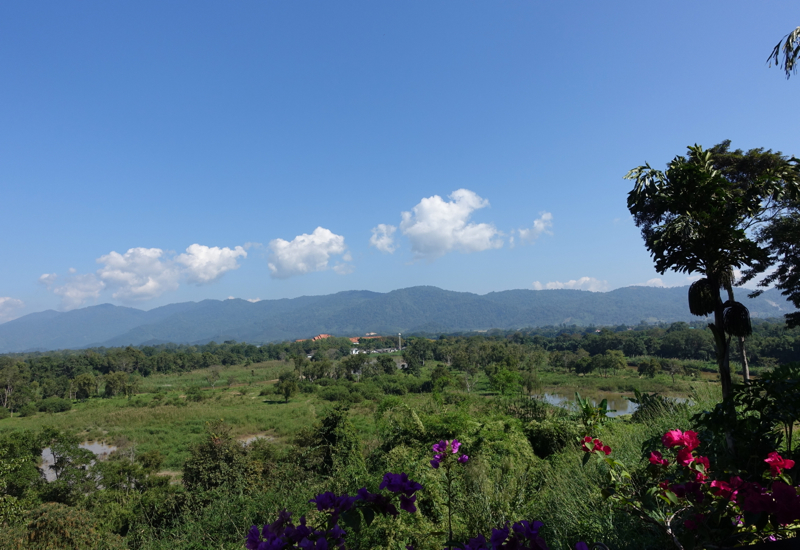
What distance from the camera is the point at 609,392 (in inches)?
1362

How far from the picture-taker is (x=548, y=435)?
25.1ft

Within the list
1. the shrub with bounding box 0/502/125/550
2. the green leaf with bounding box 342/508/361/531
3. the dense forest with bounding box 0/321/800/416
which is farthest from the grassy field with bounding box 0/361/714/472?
the green leaf with bounding box 342/508/361/531

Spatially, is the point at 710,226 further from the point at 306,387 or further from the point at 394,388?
the point at 306,387

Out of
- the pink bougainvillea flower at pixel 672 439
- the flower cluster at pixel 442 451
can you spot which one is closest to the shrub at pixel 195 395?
the flower cluster at pixel 442 451

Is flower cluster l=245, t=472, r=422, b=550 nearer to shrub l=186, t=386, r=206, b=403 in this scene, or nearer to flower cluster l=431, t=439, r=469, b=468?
flower cluster l=431, t=439, r=469, b=468

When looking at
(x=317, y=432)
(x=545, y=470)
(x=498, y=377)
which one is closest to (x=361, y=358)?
(x=498, y=377)

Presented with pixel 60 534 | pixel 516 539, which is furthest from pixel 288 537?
pixel 60 534

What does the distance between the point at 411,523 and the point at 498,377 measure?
15103 mm

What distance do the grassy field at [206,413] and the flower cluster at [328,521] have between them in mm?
18037

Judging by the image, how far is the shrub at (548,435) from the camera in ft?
23.5

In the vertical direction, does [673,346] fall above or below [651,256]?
below

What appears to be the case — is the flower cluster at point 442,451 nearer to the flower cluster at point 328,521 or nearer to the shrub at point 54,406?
the flower cluster at point 328,521

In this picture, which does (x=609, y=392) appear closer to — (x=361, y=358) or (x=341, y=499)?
Answer: (x=361, y=358)

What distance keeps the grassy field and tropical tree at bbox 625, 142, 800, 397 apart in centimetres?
1682
